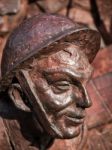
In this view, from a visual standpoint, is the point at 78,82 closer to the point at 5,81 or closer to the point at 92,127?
the point at 5,81

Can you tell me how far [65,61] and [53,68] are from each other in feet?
0.33

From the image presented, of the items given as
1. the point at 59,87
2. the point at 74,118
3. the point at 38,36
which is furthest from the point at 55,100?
the point at 38,36

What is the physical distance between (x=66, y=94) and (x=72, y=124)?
26 centimetres

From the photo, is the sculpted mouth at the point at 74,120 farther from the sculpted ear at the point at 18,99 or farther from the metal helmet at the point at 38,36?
the metal helmet at the point at 38,36

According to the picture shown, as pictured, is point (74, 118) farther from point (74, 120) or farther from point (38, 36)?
point (38, 36)

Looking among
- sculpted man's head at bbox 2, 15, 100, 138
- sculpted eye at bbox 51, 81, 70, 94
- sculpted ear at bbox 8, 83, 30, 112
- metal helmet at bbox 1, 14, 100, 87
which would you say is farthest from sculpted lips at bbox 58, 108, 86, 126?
metal helmet at bbox 1, 14, 100, 87

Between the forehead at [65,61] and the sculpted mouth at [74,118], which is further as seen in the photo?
the sculpted mouth at [74,118]

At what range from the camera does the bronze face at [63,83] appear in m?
4.68

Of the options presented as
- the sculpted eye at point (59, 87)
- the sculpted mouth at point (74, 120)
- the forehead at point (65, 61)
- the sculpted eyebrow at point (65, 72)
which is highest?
the forehead at point (65, 61)

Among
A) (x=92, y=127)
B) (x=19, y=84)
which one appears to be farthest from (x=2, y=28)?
(x=19, y=84)

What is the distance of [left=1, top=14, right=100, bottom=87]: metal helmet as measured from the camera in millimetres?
4578

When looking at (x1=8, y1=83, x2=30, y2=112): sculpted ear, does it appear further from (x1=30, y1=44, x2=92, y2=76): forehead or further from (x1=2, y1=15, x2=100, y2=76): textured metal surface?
(x1=30, y1=44, x2=92, y2=76): forehead

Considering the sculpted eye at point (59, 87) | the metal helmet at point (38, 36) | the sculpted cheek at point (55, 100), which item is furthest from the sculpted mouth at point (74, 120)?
the metal helmet at point (38, 36)

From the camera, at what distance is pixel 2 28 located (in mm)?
8258
